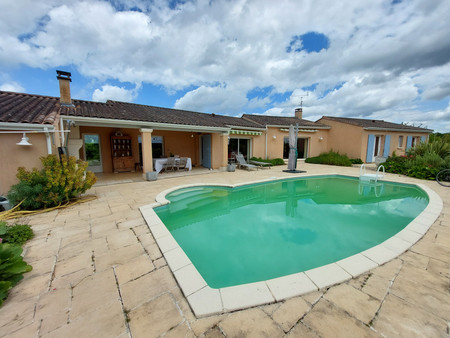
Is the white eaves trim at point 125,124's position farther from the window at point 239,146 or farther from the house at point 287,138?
the house at point 287,138

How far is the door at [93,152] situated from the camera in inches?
554

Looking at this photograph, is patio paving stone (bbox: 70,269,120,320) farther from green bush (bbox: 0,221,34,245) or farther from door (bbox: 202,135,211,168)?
door (bbox: 202,135,211,168)

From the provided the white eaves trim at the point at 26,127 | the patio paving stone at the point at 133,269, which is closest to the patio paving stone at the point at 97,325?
the patio paving stone at the point at 133,269

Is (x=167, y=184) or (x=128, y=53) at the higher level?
(x=128, y=53)

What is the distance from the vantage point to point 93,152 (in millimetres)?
14289

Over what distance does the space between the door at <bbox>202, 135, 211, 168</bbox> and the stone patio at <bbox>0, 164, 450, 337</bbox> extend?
12.6 meters

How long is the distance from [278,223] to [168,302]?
4886 mm

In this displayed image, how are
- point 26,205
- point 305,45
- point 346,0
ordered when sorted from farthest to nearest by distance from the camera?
1. point 305,45
2. point 346,0
3. point 26,205

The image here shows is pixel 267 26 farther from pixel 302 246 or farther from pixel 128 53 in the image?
pixel 302 246

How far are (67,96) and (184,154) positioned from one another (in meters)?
9.53

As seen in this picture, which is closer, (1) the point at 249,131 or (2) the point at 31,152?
(2) the point at 31,152

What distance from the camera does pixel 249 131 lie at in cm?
1812

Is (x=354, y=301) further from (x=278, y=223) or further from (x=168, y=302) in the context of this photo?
(x=278, y=223)

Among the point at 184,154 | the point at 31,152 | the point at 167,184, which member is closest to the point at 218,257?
the point at 167,184
